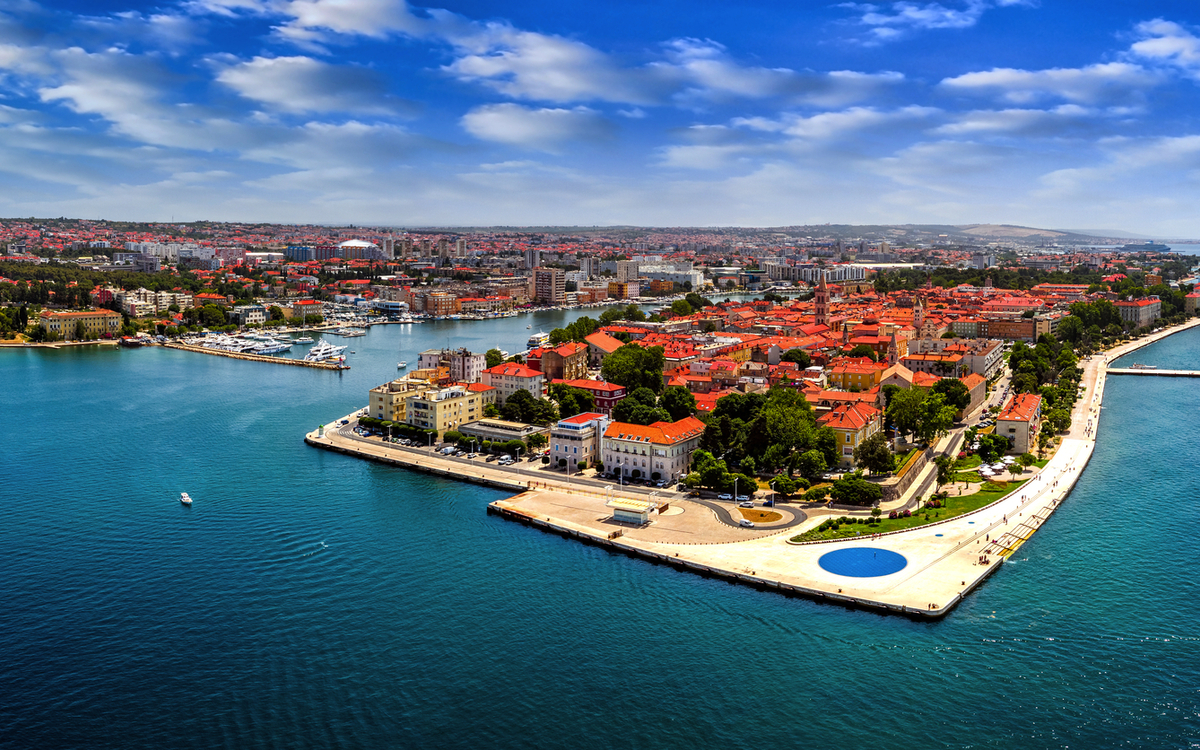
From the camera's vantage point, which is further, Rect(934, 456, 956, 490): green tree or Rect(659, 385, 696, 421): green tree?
Rect(659, 385, 696, 421): green tree

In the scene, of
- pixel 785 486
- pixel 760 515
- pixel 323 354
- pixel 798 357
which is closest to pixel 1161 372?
pixel 798 357

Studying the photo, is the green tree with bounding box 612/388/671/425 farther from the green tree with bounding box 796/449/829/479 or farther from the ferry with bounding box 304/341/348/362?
the ferry with bounding box 304/341/348/362

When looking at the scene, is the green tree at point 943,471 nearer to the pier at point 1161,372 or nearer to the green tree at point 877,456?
the green tree at point 877,456

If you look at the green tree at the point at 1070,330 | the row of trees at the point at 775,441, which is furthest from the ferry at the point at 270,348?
the green tree at the point at 1070,330

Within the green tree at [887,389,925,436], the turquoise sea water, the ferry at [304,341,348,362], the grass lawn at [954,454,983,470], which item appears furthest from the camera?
the ferry at [304,341,348,362]

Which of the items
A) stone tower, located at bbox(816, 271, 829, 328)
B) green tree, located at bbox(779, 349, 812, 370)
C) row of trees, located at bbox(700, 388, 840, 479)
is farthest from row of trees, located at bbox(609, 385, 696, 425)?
stone tower, located at bbox(816, 271, 829, 328)

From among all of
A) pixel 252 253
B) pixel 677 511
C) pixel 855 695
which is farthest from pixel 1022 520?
pixel 252 253
